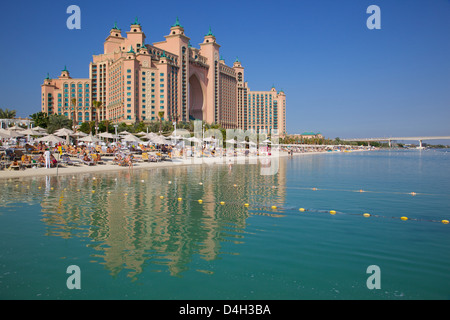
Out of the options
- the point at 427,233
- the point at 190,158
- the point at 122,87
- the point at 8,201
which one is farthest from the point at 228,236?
the point at 122,87

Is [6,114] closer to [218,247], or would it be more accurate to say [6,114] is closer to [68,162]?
[68,162]

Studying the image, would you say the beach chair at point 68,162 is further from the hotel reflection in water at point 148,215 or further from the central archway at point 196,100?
the central archway at point 196,100

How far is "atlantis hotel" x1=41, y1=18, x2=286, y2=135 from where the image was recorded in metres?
101

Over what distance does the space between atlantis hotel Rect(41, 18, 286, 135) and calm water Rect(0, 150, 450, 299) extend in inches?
3094

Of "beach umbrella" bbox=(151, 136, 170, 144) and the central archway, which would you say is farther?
the central archway

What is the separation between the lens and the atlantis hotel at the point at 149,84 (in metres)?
101

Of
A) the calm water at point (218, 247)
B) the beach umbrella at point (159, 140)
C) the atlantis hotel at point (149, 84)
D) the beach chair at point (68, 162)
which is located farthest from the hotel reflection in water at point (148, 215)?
the atlantis hotel at point (149, 84)

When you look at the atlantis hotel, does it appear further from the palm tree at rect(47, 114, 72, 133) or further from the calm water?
the calm water

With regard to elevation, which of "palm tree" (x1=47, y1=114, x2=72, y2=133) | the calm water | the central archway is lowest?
the calm water

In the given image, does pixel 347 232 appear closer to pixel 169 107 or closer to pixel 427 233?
pixel 427 233

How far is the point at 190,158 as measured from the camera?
3759cm

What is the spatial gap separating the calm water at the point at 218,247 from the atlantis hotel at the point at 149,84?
78597 mm

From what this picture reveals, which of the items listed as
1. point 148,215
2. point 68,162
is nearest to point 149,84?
point 68,162

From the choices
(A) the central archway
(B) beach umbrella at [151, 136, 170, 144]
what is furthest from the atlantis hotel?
(B) beach umbrella at [151, 136, 170, 144]
